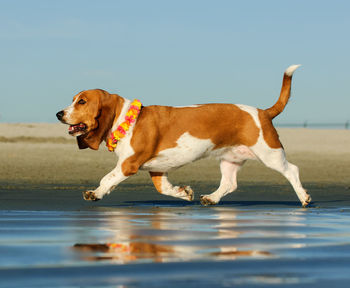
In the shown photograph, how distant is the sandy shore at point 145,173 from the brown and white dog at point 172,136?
106 cm

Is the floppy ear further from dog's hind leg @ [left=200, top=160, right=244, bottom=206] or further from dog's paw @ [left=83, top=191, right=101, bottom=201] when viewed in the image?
dog's hind leg @ [left=200, top=160, right=244, bottom=206]

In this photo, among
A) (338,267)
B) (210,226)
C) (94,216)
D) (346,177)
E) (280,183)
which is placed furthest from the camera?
(346,177)

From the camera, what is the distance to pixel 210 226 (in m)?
7.46

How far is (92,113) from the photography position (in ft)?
33.1

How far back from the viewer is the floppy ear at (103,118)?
10.2 m

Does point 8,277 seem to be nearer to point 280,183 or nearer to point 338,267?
point 338,267

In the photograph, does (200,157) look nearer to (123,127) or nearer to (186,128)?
(186,128)

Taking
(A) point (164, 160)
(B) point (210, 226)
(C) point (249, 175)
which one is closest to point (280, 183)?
(C) point (249, 175)

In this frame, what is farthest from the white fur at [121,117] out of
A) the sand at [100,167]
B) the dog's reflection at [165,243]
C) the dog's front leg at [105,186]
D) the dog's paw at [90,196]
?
the sand at [100,167]

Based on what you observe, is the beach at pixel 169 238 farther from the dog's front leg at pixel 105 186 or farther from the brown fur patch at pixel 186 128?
the brown fur patch at pixel 186 128

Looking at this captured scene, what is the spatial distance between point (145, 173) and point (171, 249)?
11717 millimetres

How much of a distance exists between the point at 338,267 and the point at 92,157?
716 inches

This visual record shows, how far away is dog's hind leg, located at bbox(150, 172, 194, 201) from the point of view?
10.6 m

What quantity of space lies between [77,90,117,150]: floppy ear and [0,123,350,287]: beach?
0.79 metres
